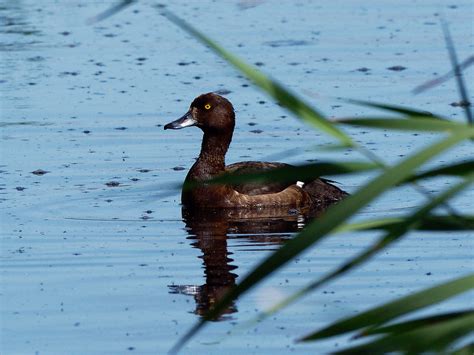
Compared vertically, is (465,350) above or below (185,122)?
above

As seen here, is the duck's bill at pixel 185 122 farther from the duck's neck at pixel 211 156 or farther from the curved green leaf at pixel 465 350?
the curved green leaf at pixel 465 350

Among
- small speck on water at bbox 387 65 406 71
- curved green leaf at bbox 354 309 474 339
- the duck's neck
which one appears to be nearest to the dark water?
small speck on water at bbox 387 65 406 71

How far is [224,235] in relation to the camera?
29.9ft

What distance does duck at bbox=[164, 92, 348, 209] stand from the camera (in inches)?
406

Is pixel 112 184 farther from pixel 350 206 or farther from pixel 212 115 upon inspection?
pixel 350 206

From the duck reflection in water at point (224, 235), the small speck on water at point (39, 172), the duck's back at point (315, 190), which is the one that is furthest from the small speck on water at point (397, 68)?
the small speck on water at point (39, 172)

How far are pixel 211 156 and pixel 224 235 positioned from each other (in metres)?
1.74

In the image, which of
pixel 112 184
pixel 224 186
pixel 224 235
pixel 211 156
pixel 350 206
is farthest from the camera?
pixel 211 156

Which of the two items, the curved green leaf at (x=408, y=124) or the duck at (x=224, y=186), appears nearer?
the curved green leaf at (x=408, y=124)

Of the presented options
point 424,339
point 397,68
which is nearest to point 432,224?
point 424,339

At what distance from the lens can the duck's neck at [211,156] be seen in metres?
10.6

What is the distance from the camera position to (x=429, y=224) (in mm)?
3684

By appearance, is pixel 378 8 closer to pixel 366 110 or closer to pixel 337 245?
pixel 366 110

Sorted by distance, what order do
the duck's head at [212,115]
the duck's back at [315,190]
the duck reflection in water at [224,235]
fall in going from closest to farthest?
the duck reflection in water at [224,235], the duck's back at [315,190], the duck's head at [212,115]
